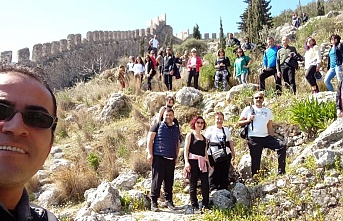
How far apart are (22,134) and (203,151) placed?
4872mm

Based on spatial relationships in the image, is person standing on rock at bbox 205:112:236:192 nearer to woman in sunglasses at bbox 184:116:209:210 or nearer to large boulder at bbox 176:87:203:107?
woman in sunglasses at bbox 184:116:209:210

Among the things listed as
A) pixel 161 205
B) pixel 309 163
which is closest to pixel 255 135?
pixel 309 163

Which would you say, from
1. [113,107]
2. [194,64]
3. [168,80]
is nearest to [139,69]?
[168,80]

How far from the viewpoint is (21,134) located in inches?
48.7

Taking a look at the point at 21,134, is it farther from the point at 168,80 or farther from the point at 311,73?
the point at 168,80

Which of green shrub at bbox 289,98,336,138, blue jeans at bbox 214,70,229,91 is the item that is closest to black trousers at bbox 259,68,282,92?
blue jeans at bbox 214,70,229,91

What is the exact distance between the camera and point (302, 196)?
537 centimetres

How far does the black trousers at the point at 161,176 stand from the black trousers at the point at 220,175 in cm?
73

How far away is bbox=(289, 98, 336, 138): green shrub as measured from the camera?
7.18 m

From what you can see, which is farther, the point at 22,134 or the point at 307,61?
the point at 307,61

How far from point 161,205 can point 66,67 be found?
56.3 feet

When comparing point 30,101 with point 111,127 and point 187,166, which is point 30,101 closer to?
point 187,166

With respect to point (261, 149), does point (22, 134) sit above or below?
above

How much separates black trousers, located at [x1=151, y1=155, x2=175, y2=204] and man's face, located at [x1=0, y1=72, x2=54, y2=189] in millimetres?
4753
